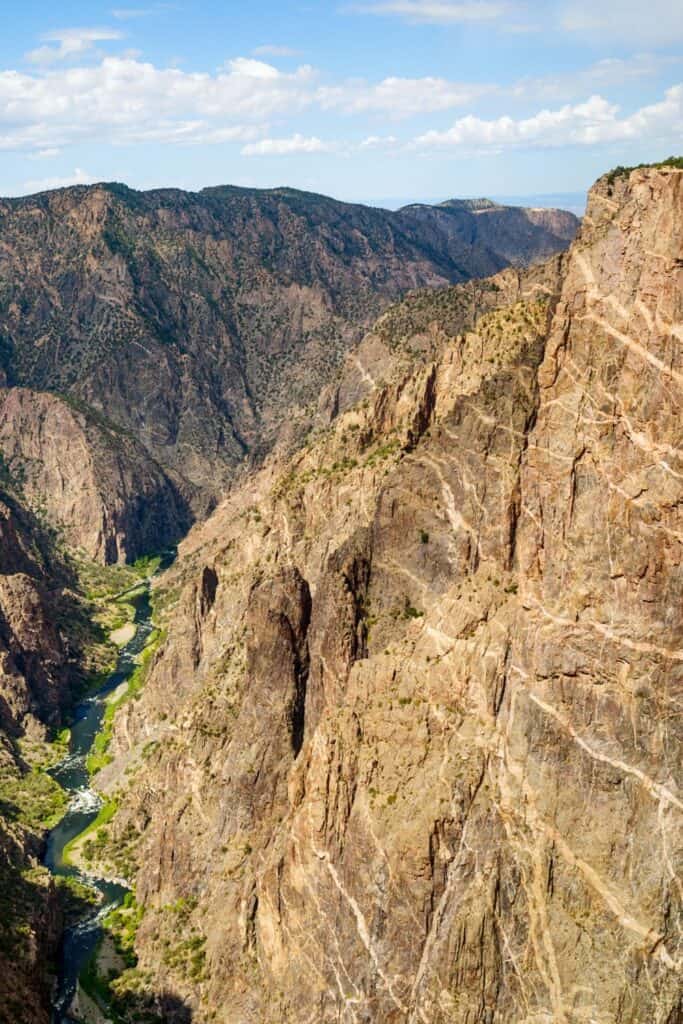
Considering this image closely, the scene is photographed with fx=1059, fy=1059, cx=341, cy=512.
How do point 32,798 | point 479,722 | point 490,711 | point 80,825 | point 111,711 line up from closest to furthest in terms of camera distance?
point 490,711 → point 479,722 → point 80,825 → point 32,798 → point 111,711

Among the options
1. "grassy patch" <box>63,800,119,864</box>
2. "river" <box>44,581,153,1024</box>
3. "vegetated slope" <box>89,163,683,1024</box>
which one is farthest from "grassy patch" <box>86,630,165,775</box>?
"vegetated slope" <box>89,163,683,1024</box>

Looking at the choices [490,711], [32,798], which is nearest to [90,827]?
[32,798]

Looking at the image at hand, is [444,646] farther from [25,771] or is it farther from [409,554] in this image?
[25,771]

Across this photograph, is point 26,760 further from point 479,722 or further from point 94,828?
point 479,722

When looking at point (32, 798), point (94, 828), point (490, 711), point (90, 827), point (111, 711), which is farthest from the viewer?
point (111, 711)

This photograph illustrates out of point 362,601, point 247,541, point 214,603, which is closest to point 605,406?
point 362,601

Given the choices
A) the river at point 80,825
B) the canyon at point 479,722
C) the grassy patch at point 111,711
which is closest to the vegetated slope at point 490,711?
the canyon at point 479,722
